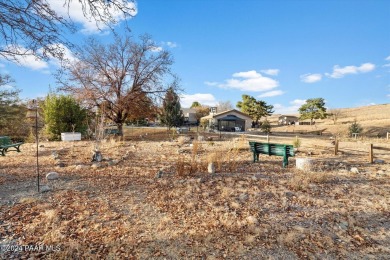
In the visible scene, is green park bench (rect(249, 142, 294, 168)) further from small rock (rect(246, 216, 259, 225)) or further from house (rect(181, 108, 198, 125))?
house (rect(181, 108, 198, 125))

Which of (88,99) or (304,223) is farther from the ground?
(88,99)

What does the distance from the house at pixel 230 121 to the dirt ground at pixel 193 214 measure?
30.2 metres

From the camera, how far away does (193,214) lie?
13.2 feet

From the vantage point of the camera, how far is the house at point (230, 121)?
122ft

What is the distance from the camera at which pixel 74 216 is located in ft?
12.5

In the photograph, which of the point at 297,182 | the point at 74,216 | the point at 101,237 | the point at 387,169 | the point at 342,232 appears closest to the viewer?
the point at 101,237

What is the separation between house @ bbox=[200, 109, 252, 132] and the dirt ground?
30.2 m

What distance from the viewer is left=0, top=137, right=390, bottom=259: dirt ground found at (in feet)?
9.98

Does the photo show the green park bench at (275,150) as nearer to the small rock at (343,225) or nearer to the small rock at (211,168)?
the small rock at (211,168)

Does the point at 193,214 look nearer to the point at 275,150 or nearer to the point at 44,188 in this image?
the point at 44,188

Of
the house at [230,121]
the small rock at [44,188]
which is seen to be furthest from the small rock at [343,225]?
the house at [230,121]

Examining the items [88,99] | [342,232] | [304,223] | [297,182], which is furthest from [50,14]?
[88,99]

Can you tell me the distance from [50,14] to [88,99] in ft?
51.3

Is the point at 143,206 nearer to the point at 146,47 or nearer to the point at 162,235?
the point at 162,235
